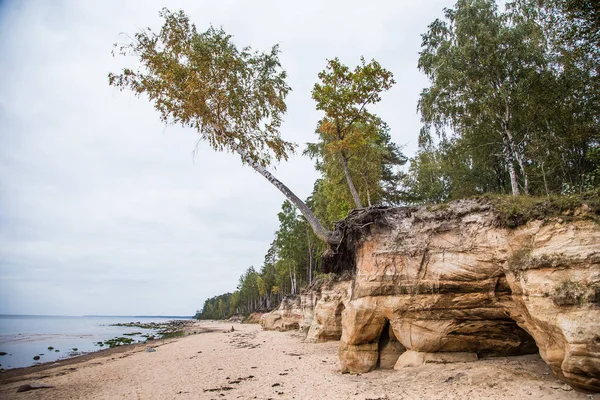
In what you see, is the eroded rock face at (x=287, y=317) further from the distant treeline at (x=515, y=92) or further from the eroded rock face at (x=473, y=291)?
the eroded rock face at (x=473, y=291)

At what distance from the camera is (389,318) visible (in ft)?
31.4

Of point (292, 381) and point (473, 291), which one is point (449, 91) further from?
Result: point (292, 381)

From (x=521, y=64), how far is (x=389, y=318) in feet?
46.5

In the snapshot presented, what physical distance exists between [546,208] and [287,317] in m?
28.6

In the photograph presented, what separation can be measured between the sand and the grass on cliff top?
359 cm

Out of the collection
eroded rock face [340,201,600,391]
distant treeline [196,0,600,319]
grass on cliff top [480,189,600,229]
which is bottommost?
eroded rock face [340,201,600,391]

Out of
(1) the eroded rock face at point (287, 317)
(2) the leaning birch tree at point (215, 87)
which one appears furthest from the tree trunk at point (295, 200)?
(1) the eroded rock face at point (287, 317)

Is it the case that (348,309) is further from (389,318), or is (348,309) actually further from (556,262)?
(556,262)

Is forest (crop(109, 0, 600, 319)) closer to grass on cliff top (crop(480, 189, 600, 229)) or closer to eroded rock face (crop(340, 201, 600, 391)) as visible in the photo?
eroded rock face (crop(340, 201, 600, 391))

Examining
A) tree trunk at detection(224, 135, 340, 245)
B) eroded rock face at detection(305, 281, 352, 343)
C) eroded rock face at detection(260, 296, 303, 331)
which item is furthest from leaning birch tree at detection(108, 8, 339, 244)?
eroded rock face at detection(260, 296, 303, 331)

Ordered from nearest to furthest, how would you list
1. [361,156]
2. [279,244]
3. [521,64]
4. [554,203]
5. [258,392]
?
[554,203]
[258,392]
[521,64]
[361,156]
[279,244]

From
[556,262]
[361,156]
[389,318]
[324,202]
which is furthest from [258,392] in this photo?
[324,202]

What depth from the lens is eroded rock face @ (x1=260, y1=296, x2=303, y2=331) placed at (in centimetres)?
3052

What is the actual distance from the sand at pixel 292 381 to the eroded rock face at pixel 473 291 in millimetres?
621
